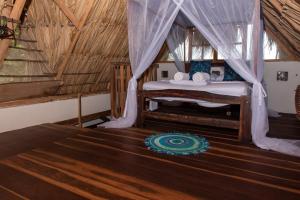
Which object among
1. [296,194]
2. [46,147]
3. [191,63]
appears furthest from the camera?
[191,63]

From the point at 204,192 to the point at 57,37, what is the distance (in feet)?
10.2

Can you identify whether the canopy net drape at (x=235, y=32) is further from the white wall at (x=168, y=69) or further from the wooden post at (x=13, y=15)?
the white wall at (x=168, y=69)

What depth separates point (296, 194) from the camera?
6.03 feet

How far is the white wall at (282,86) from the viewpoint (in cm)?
463

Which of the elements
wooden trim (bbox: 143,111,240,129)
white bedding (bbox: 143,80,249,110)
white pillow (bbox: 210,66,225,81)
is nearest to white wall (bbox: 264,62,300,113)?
white pillow (bbox: 210,66,225,81)

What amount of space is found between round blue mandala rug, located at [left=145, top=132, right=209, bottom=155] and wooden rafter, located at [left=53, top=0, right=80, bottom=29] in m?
1.96

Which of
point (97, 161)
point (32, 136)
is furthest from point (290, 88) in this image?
point (32, 136)

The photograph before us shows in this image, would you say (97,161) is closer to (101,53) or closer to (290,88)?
(101,53)

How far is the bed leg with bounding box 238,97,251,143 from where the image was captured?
3.07 meters

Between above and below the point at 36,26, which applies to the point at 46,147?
below

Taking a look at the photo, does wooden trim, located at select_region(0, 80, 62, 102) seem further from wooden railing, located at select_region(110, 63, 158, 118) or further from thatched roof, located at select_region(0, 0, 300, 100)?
wooden railing, located at select_region(110, 63, 158, 118)

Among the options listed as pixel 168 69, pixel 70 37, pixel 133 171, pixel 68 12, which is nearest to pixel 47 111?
pixel 70 37

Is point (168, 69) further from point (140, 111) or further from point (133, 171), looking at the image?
point (133, 171)

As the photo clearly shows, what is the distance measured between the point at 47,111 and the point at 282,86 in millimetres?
4487
